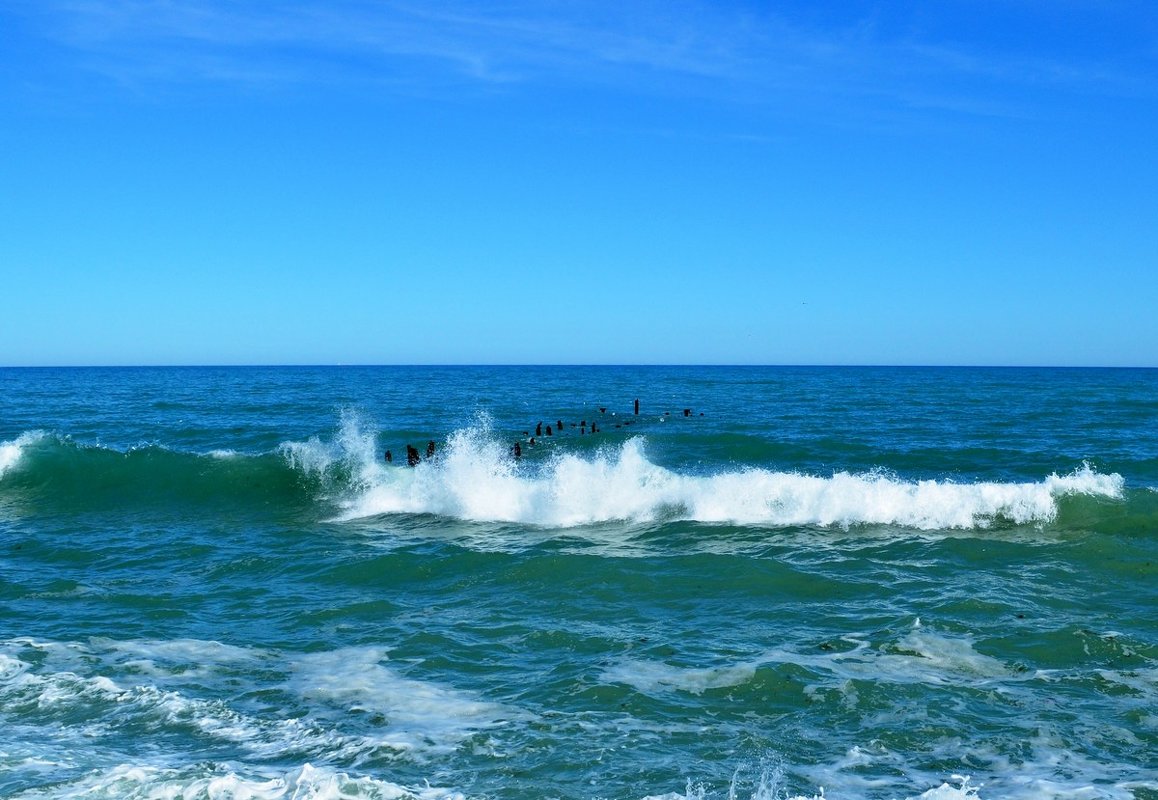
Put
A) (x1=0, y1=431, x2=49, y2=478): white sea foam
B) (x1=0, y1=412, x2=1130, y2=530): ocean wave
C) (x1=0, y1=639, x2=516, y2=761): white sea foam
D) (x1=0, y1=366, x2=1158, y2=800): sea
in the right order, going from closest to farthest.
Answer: (x1=0, y1=366, x2=1158, y2=800): sea, (x1=0, y1=639, x2=516, y2=761): white sea foam, (x1=0, y1=412, x2=1130, y2=530): ocean wave, (x1=0, y1=431, x2=49, y2=478): white sea foam

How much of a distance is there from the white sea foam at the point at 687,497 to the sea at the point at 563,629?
3.0 inches

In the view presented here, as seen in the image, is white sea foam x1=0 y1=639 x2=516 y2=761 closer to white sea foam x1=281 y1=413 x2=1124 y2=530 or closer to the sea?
the sea

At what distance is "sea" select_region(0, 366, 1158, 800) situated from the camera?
24.3ft

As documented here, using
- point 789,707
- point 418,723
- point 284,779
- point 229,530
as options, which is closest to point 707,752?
point 789,707

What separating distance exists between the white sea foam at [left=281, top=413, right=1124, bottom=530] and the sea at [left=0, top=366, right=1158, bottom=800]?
8 cm

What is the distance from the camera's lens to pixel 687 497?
61.9 feet

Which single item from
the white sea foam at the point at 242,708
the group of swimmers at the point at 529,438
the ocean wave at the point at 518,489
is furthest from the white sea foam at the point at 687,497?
the white sea foam at the point at 242,708

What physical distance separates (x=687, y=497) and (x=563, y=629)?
26.9ft

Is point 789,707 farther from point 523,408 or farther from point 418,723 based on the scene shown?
point 523,408

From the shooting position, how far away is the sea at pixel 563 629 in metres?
7.41

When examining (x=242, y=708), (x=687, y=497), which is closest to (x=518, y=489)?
(x=687, y=497)

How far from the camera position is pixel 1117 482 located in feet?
59.9

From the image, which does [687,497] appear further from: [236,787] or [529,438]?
A: [529,438]

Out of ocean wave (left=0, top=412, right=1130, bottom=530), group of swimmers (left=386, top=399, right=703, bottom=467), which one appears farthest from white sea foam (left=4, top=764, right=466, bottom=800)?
group of swimmers (left=386, top=399, right=703, bottom=467)
